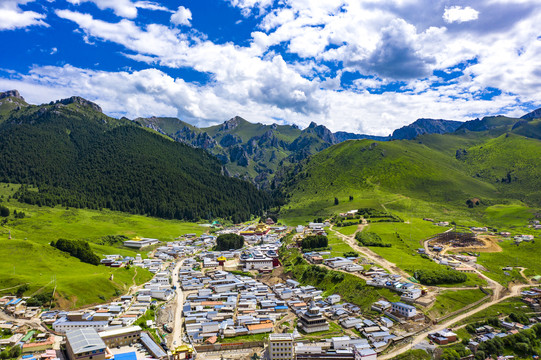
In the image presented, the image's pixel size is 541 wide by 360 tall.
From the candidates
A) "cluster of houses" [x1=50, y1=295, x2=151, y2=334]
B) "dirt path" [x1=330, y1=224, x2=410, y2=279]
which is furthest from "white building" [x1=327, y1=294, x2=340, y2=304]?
"cluster of houses" [x1=50, y1=295, x2=151, y2=334]

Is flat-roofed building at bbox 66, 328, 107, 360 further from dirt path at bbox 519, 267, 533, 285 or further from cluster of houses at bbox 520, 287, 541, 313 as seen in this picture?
dirt path at bbox 519, 267, 533, 285

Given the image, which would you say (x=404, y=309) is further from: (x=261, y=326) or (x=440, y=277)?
(x=261, y=326)

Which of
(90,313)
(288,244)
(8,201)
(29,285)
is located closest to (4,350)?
(90,313)

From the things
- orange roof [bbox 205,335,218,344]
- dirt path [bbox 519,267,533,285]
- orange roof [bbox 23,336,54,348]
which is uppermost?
dirt path [bbox 519,267,533,285]

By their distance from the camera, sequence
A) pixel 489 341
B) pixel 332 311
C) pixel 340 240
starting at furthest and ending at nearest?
pixel 340 240
pixel 332 311
pixel 489 341

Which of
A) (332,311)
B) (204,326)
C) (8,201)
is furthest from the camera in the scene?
(8,201)

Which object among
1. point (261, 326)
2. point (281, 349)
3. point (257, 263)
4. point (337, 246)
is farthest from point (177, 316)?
point (337, 246)

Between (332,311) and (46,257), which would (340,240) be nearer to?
(332,311)

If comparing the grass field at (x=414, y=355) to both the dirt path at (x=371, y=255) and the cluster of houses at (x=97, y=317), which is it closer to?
the dirt path at (x=371, y=255)

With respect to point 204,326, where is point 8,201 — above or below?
above
